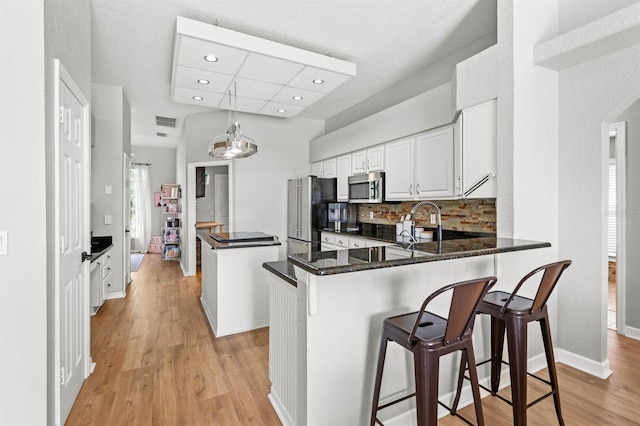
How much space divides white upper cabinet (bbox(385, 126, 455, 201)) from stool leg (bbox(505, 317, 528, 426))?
1639 mm

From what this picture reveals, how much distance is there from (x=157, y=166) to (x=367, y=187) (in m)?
6.99

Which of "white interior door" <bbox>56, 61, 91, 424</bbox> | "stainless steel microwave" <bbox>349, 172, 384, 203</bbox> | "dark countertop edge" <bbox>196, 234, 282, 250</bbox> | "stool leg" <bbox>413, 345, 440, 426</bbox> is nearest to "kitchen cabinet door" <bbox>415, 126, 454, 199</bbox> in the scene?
"stainless steel microwave" <bbox>349, 172, 384, 203</bbox>

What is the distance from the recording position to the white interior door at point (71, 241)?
1.77 metres

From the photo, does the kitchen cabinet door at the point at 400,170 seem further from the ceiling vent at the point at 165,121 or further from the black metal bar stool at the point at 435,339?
the ceiling vent at the point at 165,121

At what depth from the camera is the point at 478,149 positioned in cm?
273

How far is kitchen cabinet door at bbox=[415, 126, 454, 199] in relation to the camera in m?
3.25

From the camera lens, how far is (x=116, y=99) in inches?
177

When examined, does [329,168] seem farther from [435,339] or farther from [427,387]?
[427,387]

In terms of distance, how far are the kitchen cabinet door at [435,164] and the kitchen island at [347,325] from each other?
1315 millimetres

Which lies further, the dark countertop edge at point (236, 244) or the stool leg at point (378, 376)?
the dark countertop edge at point (236, 244)

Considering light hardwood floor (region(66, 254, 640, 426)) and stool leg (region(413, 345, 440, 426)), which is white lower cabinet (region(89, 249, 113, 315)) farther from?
stool leg (region(413, 345, 440, 426))

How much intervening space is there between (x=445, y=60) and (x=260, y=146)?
10.7 feet

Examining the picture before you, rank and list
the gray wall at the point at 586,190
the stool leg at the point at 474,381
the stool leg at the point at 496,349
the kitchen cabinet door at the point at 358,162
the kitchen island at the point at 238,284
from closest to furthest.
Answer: the stool leg at the point at 474,381 → the stool leg at the point at 496,349 → the gray wall at the point at 586,190 → the kitchen island at the point at 238,284 → the kitchen cabinet door at the point at 358,162

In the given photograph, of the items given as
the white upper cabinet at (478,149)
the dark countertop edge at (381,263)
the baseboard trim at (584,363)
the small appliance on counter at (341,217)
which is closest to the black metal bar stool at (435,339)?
the dark countertop edge at (381,263)
